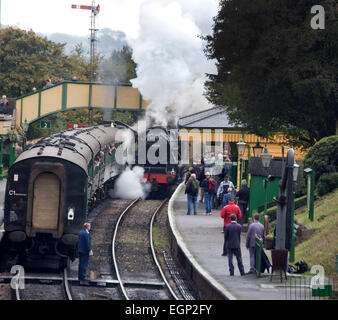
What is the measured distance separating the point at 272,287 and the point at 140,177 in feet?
66.6

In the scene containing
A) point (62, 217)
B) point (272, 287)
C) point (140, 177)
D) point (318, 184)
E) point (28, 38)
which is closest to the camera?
point (272, 287)

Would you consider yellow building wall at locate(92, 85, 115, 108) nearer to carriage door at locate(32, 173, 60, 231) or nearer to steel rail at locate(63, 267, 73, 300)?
carriage door at locate(32, 173, 60, 231)

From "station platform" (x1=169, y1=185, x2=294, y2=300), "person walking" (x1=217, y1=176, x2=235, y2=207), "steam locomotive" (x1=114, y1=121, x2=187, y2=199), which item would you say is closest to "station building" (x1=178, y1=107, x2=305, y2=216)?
"steam locomotive" (x1=114, y1=121, x2=187, y2=199)

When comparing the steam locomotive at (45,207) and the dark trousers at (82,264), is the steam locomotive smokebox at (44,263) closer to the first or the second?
the steam locomotive at (45,207)

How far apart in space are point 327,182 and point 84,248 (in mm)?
9009

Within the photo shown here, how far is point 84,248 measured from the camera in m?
16.7

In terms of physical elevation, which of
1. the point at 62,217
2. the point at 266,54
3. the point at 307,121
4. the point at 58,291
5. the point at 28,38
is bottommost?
the point at 58,291

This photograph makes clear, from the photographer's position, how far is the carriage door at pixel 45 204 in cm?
1744

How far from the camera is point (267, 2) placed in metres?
24.2

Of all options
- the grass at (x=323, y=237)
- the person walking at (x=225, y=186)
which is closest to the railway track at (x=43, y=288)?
the grass at (x=323, y=237)

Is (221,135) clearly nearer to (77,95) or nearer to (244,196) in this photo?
(77,95)

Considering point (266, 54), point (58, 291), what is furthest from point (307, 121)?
point (58, 291)

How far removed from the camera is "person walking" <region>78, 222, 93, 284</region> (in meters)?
16.5

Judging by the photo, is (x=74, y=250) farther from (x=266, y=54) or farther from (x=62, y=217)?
(x=266, y=54)
